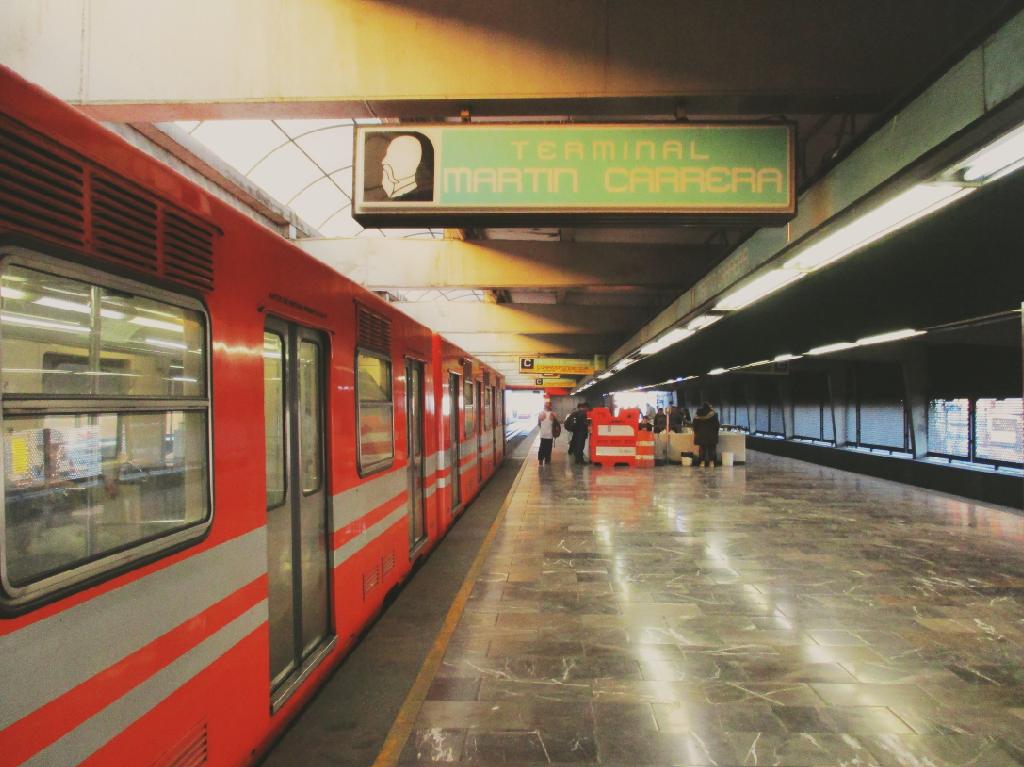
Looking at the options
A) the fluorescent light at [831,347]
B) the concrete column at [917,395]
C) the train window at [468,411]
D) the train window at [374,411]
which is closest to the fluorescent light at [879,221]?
the train window at [374,411]

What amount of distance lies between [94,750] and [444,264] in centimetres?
783

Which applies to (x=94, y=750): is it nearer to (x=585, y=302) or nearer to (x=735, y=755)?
(x=735, y=755)

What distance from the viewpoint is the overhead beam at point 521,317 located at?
46.2 feet

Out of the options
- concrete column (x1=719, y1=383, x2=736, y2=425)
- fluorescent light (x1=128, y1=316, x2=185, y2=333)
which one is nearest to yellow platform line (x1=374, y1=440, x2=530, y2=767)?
fluorescent light (x1=128, y1=316, x2=185, y2=333)

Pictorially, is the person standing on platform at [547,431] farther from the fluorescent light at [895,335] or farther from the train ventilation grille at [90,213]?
the train ventilation grille at [90,213]

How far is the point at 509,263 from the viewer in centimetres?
899

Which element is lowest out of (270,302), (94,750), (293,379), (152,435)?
(94,750)

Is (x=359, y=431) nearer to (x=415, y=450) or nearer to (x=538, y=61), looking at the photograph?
(x=415, y=450)

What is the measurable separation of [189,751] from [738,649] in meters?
3.84

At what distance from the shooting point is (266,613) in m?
3.08

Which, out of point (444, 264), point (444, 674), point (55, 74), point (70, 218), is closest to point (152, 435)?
point (70, 218)

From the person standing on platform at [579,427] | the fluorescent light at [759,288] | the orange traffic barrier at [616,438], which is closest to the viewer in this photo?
the fluorescent light at [759,288]

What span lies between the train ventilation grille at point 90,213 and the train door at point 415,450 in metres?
4.07

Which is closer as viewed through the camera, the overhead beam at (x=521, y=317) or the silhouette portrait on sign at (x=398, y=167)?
the silhouette portrait on sign at (x=398, y=167)
